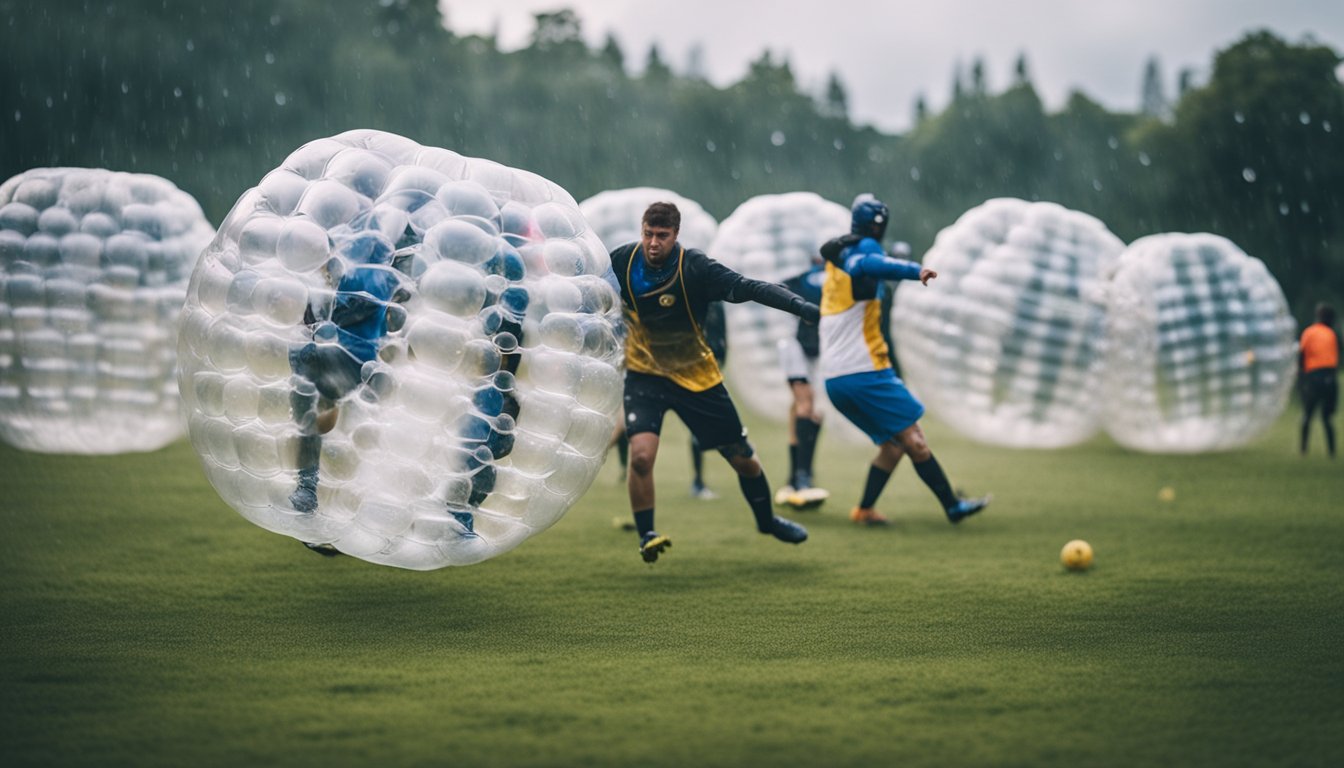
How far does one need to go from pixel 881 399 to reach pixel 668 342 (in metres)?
1.76

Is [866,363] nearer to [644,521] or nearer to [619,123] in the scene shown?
[644,521]

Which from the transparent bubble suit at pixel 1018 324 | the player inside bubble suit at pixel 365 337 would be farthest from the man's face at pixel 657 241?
the transparent bubble suit at pixel 1018 324

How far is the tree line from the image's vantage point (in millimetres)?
26234

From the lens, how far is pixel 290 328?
16.4 ft

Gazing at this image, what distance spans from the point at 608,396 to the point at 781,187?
39.0 metres

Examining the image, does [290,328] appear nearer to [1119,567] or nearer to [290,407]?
[290,407]

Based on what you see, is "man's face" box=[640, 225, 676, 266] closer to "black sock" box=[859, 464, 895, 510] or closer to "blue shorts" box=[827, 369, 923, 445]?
"blue shorts" box=[827, 369, 923, 445]

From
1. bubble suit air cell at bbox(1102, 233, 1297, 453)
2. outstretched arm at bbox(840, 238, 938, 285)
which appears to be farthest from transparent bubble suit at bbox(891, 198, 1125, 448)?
outstretched arm at bbox(840, 238, 938, 285)

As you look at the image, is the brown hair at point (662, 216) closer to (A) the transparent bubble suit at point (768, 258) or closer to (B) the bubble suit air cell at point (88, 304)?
(A) the transparent bubble suit at point (768, 258)

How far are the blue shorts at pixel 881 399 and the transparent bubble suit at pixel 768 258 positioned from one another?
3250 millimetres

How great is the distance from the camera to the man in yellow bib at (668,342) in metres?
5.80

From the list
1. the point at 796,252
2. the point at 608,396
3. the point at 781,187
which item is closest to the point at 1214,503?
the point at 796,252

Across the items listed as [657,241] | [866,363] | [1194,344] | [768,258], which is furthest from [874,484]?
[1194,344]

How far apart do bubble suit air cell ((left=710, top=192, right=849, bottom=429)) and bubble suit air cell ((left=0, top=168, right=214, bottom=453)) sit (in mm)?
4375
